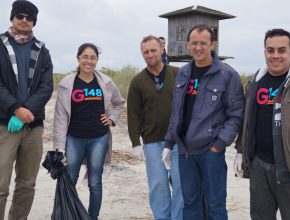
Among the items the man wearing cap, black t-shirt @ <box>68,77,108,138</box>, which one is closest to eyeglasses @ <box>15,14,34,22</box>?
the man wearing cap

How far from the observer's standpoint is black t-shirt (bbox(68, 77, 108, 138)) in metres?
4.10

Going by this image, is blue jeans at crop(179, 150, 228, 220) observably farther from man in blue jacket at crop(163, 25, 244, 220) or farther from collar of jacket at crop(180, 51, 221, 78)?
collar of jacket at crop(180, 51, 221, 78)

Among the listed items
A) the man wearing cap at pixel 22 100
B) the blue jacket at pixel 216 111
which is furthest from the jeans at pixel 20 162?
the blue jacket at pixel 216 111

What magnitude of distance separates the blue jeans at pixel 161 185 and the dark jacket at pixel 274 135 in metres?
0.82

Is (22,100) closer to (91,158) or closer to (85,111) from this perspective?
(85,111)

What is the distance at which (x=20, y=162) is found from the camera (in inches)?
155

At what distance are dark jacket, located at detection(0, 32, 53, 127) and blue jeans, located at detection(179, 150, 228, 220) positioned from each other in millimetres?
1467

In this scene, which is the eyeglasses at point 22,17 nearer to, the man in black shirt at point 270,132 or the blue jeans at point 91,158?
the blue jeans at point 91,158

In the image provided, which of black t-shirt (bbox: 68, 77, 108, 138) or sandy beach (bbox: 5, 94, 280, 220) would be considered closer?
black t-shirt (bbox: 68, 77, 108, 138)

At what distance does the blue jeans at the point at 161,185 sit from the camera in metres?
4.01

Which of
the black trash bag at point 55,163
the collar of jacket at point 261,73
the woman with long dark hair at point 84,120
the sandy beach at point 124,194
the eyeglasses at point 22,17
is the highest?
the eyeglasses at point 22,17

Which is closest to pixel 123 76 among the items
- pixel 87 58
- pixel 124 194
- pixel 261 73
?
pixel 124 194

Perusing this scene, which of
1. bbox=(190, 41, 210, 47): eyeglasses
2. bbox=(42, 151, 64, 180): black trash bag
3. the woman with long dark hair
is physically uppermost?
bbox=(190, 41, 210, 47): eyeglasses

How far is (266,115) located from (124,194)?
326cm
